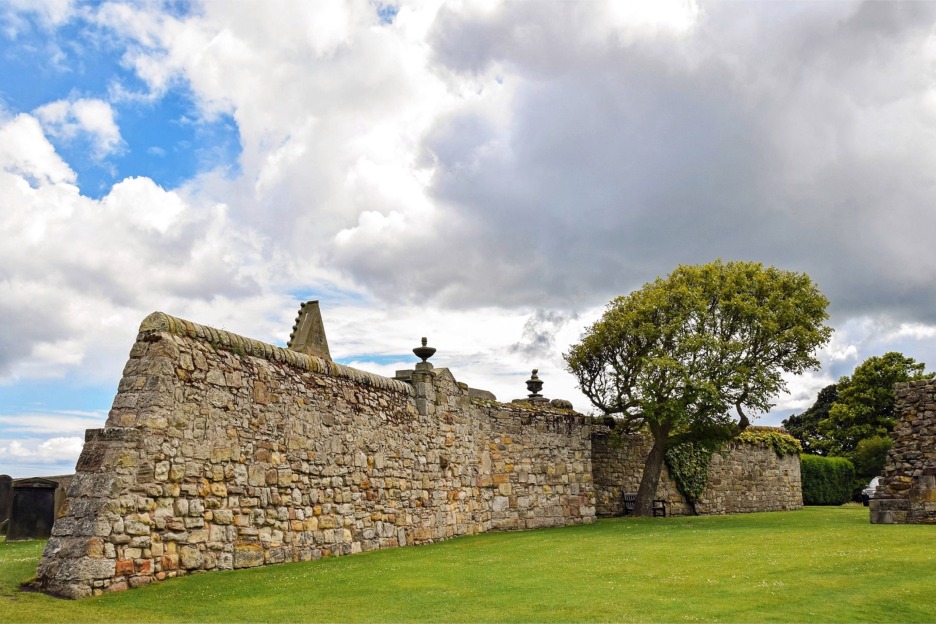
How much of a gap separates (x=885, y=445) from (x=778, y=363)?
1935 cm

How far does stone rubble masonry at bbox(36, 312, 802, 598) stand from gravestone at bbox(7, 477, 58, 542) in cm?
596

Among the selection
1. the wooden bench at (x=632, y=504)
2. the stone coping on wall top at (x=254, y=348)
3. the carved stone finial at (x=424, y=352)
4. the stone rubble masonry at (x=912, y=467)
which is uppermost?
the carved stone finial at (x=424, y=352)

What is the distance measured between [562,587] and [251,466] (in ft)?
17.1

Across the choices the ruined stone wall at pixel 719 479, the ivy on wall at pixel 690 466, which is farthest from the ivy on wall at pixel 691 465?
the ruined stone wall at pixel 719 479

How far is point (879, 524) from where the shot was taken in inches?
707

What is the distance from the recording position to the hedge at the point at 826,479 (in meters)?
35.7

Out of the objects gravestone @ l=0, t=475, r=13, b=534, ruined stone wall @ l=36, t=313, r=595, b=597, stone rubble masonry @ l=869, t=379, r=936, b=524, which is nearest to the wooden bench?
ruined stone wall @ l=36, t=313, r=595, b=597

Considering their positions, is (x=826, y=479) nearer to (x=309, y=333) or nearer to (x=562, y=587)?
(x=309, y=333)

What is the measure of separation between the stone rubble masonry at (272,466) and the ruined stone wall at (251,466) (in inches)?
0.9

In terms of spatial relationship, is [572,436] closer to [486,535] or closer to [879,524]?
[486,535]

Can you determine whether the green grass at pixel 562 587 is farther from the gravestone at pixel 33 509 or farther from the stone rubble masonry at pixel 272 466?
the gravestone at pixel 33 509

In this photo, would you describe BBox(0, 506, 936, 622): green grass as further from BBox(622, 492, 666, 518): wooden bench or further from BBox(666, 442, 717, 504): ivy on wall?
BBox(666, 442, 717, 504): ivy on wall

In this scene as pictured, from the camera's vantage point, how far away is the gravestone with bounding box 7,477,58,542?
1578 cm

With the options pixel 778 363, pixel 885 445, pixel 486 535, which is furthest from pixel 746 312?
pixel 885 445
